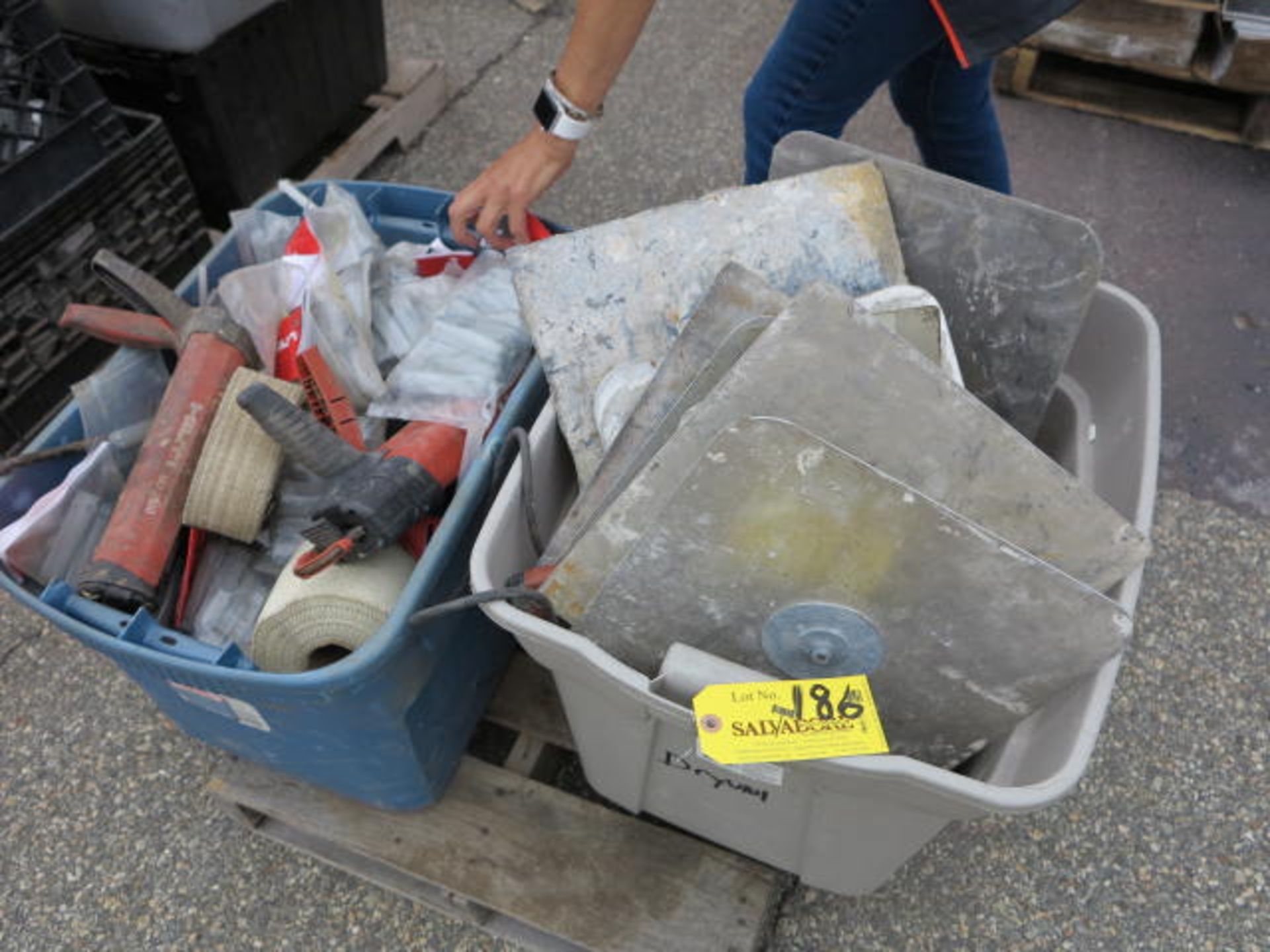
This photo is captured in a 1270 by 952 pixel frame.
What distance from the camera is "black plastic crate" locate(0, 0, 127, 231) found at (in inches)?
59.7

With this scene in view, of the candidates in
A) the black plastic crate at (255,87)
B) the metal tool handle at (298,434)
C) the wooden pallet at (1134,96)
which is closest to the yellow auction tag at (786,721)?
the metal tool handle at (298,434)

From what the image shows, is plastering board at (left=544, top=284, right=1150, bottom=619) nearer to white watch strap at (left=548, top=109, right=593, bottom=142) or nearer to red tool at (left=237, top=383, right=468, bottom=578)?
red tool at (left=237, top=383, right=468, bottom=578)

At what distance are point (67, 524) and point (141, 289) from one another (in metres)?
0.35

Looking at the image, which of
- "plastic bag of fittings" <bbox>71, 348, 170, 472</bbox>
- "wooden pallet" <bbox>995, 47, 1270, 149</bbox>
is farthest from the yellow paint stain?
"wooden pallet" <bbox>995, 47, 1270, 149</bbox>

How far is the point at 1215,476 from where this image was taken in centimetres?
179

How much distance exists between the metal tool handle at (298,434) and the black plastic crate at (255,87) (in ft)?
3.54

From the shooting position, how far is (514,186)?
130 cm

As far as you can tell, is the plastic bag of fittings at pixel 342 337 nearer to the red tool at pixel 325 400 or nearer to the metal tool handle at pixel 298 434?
the red tool at pixel 325 400

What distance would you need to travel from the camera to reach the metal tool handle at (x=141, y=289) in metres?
1.27

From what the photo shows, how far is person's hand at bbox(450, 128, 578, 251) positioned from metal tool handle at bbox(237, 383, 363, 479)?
0.39 meters

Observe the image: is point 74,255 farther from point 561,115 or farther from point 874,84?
point 874,84

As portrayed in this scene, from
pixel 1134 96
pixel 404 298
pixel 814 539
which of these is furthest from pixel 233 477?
pixel 1134 96

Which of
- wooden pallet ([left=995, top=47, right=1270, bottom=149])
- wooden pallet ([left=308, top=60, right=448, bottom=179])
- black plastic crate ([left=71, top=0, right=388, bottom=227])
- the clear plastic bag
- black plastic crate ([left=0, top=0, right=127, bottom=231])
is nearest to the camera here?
the clear plastic bag

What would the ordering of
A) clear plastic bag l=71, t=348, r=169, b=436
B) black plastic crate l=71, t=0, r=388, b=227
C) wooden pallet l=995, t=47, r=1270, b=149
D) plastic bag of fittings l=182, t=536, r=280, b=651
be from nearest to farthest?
plastic bag of fittings l=182, t=536, r=280, b=651 → clear plastic bag l=71, t=348, r=169, b=436 → black plastic crate l=71, t=0, r=388, b=227 → wooden pallet l=995, t=47, r=1270, b=149
